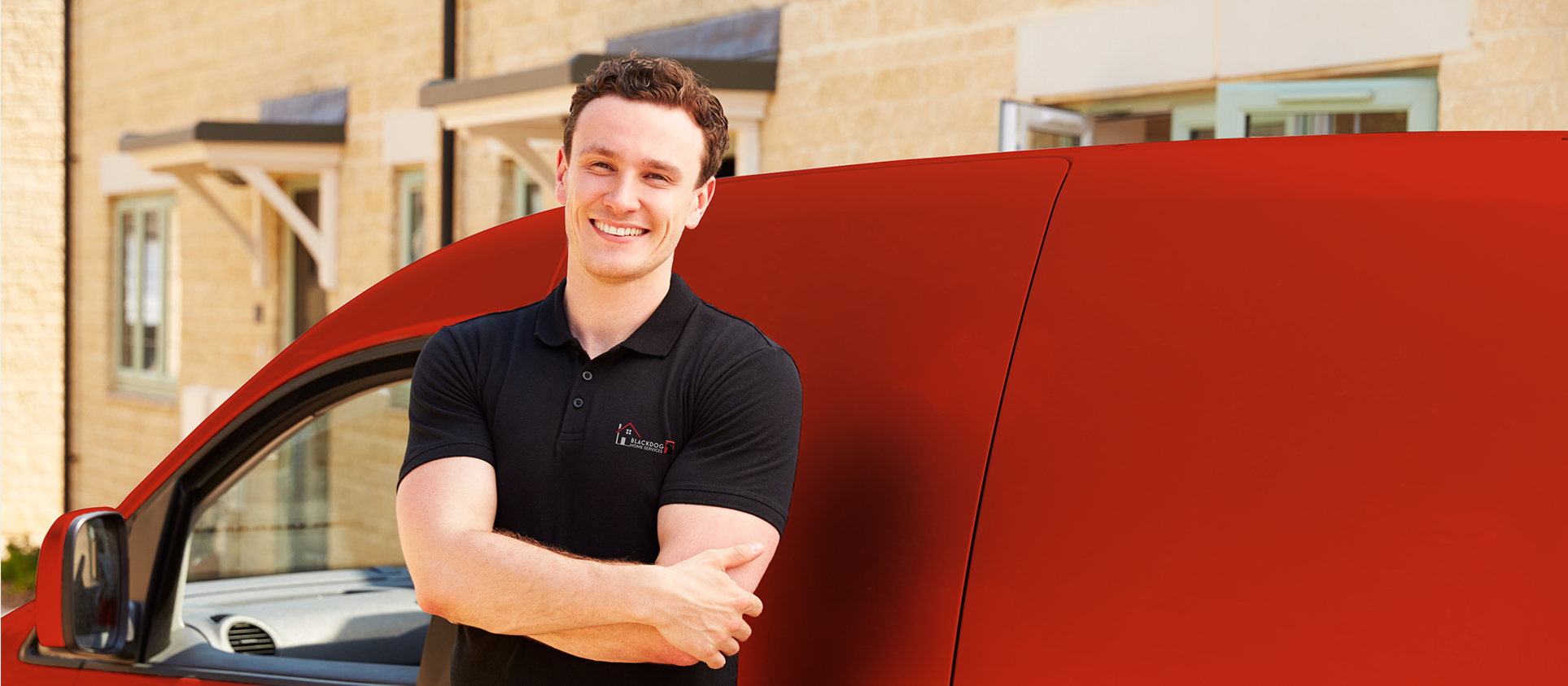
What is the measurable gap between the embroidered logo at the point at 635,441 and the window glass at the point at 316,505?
0.66m

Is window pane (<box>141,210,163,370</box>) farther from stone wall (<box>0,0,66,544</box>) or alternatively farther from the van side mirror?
the van side mirror

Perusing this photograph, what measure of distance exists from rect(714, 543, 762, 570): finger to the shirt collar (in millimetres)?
268

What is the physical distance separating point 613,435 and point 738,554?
8.6 inches

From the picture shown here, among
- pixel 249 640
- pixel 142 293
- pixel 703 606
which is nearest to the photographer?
pixel 703 606

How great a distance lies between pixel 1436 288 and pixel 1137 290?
291 mm

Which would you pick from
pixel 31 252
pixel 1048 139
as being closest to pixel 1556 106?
pixel 1048 139

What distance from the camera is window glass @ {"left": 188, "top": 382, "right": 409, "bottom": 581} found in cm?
342

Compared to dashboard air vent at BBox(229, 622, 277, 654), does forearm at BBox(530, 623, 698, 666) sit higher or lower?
higher

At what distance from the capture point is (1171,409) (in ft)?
4.50

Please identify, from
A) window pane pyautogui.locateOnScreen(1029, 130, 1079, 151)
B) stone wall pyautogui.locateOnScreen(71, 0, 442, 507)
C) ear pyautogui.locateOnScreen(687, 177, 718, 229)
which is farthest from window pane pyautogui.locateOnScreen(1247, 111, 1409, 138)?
stone wall pyautogui.locateOnScreen(71, 0, 442, 507)

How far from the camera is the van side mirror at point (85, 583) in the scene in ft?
6.86

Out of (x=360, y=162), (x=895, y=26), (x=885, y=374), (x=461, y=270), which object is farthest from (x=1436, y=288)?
(x=360, y=162)

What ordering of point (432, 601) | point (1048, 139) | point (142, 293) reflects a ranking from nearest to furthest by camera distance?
point (432, 601) → point (1048, 139) → point (142, 293)

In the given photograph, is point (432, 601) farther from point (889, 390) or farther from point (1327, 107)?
point (1327, 107)
